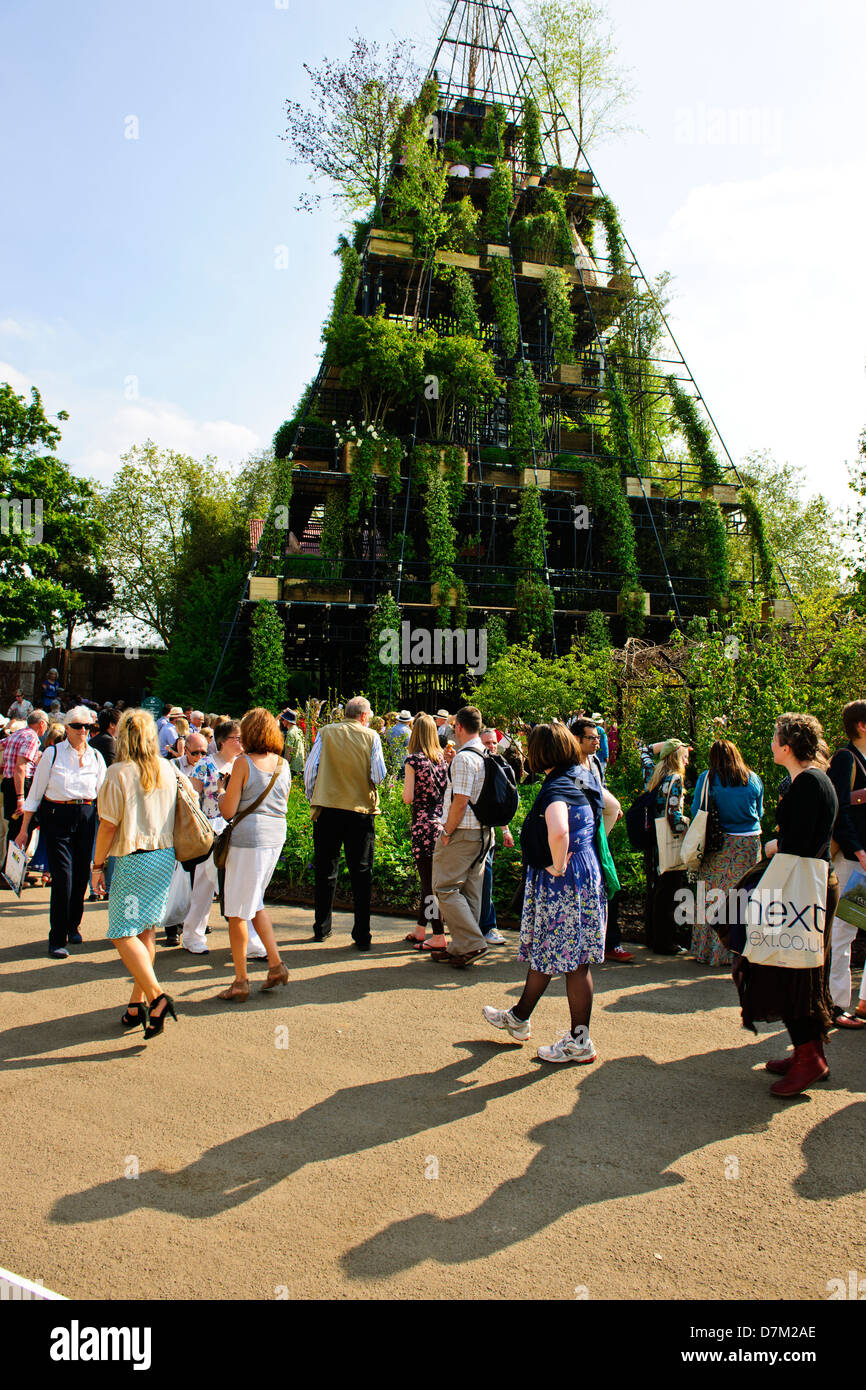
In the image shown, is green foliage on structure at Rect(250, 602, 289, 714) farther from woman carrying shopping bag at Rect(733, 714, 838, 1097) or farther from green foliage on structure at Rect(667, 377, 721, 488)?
woman carrying shopping bag at Rect(733, 714, 838, 1097)

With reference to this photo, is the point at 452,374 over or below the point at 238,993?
over

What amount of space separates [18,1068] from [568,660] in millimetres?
14559

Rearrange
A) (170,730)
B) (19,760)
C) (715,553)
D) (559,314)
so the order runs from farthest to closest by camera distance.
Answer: (559,314) → (715,553) → (170,730) → (19,760)

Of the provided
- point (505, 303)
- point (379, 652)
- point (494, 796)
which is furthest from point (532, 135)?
point (494, 796)

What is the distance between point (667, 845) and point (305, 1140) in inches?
175

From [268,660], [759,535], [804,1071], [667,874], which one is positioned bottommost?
[804,1071]

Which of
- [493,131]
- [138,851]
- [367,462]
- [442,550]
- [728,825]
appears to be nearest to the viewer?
[138,851]

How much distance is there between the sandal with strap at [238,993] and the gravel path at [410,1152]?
3.3 inches

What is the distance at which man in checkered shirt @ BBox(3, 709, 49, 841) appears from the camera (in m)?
9.50

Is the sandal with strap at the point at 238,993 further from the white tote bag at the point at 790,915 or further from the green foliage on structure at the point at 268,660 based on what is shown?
the green foliage on structure at the point at 268,660

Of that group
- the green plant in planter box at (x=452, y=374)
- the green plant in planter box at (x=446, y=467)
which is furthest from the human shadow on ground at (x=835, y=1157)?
the green plant in planter box at (x=452, y=374)

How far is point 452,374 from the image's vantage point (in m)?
28.4

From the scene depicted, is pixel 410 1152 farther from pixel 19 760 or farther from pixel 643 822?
pixel 19 760
